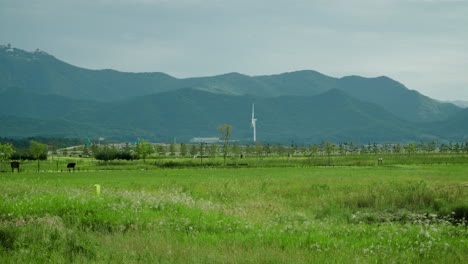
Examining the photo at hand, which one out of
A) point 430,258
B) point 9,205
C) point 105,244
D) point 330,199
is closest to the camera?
point 430,258

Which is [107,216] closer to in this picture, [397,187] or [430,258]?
[430,258]

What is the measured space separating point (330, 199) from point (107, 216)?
15656 millimetres

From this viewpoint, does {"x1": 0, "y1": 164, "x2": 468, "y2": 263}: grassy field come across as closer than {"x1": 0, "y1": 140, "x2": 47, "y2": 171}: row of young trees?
Yes

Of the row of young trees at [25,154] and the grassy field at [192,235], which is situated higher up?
the row of young trees at [25,154]

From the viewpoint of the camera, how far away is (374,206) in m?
26.8

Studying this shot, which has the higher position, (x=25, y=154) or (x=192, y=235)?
(x=25, y=154)

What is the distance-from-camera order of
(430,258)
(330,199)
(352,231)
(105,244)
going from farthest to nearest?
(330,199) < (352,231) < (105,244) < (430,258)

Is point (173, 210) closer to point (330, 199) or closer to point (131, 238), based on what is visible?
point (131, 238)

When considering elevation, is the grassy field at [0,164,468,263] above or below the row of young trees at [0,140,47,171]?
below

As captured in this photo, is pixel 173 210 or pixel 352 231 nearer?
pixel 352 231

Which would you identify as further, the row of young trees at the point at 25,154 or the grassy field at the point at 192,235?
the row of young trees at the point at 25,154

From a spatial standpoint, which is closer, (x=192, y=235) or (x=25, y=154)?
(x=192, y=235)

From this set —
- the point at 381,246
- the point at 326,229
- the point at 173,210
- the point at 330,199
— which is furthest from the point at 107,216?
the point at 330,199

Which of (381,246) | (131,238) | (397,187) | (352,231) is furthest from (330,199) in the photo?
(131,238)
